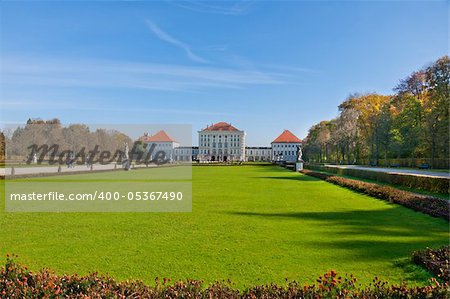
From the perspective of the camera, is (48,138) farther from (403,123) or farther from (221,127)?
(221,127)

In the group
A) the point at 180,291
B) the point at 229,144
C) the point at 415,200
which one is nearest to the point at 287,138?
the point at 229,144

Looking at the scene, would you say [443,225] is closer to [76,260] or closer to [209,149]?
[76,260]

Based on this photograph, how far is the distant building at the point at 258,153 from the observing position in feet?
457

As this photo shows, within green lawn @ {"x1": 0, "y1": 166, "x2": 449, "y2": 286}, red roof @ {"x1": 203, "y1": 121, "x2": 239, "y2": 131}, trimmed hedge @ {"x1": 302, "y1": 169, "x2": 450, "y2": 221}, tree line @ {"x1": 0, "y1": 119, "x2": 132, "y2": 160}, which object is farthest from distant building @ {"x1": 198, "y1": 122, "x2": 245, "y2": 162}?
green lawn @ {"x1": 0, "y1": 166, "x2": 449, "y2": 286}

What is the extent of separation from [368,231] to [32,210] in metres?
9.62

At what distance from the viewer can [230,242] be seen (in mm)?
6902

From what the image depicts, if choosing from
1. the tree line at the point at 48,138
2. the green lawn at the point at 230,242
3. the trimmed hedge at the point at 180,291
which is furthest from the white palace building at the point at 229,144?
the trimmed hedge at the point at 180,291

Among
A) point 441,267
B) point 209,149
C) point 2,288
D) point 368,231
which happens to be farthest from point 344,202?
point 209,149

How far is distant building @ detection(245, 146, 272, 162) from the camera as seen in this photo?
139375 mm

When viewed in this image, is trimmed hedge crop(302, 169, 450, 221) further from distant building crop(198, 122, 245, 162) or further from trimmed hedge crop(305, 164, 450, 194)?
distant building crop(198, 122, 245, 162)

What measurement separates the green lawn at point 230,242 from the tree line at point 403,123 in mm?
29644

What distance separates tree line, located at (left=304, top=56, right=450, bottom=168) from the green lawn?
97.3 ft

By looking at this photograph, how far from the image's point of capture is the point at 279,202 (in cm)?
1292

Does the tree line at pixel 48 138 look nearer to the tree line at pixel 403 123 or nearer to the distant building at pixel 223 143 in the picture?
the tree line at pixel 403 123
